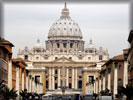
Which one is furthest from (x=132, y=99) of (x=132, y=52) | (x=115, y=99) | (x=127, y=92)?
(x=115, y=99)

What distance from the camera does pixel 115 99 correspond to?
9531 cm

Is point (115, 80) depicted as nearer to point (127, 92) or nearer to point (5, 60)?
point (5, 60)

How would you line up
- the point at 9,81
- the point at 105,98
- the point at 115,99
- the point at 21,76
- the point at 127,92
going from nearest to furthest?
1. the point at 127,92
2. the point at 105,98
3. the point at 9,81
4. the point at 115,99
5. the point at 21,76

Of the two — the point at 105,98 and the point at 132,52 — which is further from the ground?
the point at 132,52

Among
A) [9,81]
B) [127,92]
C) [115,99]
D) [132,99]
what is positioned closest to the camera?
[127,92]

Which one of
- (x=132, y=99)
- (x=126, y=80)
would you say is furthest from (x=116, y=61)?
(x=132, y=99)

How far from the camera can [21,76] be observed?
109500 mm

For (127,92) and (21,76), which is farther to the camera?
(21,76)

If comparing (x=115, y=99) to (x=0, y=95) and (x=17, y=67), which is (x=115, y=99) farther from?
(x=0, y=95)

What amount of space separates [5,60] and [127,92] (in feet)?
69.8

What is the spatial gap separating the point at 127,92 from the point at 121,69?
33032 mm

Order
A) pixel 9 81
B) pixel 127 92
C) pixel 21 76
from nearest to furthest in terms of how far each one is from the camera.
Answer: pixel 127 92 < pixel 9 81 < pixel 21 76

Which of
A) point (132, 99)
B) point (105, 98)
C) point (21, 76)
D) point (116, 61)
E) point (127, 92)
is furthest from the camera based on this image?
point (21, 76)

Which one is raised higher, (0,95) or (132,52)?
(132,52)
